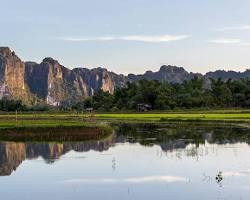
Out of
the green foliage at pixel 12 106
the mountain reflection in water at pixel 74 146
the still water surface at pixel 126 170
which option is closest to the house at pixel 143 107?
the green foliage at pixel 12 106

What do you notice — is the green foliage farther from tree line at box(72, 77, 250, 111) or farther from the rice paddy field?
the rice paddy field

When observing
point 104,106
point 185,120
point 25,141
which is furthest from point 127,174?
point 104,106

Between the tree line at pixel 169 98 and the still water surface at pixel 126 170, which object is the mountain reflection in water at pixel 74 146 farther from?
the tree line at pixel 169 98

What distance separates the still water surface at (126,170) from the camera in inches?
631

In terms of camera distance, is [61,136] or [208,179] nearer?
[208,179]

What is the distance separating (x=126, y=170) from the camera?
826 inches

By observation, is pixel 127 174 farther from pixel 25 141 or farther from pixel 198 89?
pixel 198 89

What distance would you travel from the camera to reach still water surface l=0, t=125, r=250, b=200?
16031 mm

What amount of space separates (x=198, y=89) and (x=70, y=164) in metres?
93.7

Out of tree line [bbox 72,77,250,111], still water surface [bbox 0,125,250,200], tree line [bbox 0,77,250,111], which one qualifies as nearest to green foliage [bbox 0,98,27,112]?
tree line [bbox 0,77,250,111]

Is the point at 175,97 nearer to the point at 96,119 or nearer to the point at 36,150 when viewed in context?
the point at 96,119

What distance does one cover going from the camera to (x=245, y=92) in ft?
346

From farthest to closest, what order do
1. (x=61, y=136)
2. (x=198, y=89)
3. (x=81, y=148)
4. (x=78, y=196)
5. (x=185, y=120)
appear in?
(x=198, y=89) → (x=185, y=120) → (x=61, y=136) → (x=81, y=148) → (x=78, y=196)

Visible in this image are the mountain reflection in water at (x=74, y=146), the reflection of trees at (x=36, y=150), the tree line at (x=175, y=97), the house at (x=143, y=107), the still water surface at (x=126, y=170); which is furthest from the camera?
the house at (x=143, y=107)
